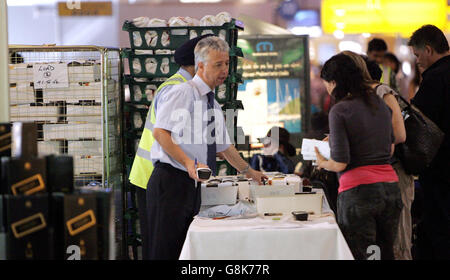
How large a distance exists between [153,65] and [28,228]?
3.09 meters

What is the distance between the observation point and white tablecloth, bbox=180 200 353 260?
3.09 metres

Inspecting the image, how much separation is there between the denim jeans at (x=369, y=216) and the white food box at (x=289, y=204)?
186 millimetres

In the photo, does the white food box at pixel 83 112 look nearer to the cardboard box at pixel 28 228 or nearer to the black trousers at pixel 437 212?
the black trousers at pixel 437 212

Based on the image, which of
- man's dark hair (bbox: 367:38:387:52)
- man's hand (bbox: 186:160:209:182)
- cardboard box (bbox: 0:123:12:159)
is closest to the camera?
cardboard box (bbox: 0:123:12:159)

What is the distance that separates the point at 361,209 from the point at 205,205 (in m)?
0.94

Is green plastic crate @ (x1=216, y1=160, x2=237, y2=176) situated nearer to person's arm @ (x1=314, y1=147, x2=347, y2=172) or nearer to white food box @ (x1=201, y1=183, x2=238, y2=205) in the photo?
white food box @ (x1=201, y1=183, x2=238, y2=205)

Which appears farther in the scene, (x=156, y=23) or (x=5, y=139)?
(x=156, y=23)

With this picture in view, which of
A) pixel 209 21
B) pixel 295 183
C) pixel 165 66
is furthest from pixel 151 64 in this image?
pixel 295 183

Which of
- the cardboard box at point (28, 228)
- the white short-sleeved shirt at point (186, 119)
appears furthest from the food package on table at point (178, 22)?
the cardboard box at point (28, 228)

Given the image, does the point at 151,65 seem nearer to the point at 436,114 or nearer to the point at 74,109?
the point at 74,109

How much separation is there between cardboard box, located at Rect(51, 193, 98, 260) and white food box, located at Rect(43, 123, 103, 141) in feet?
8.75

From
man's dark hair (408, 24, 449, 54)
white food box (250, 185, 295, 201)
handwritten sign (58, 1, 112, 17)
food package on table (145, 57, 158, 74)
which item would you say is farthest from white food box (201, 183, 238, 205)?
handwritten sign (58, 1, 112, 17)

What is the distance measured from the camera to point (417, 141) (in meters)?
4.58

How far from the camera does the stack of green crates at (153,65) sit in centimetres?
518
